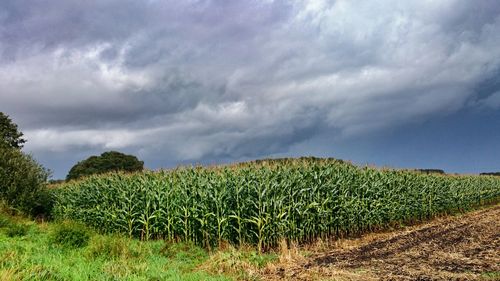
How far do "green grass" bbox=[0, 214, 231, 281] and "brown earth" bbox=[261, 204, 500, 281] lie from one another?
2.66 m

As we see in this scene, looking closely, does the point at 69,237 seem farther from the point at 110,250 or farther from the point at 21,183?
the point at 21,183

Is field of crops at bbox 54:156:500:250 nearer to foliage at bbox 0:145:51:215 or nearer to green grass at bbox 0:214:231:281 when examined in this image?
green grass at bbox 0:214:231:281

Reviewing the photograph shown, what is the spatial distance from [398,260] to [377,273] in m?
2.52

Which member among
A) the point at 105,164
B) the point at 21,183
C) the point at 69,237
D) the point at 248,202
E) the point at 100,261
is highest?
the point at 105,164

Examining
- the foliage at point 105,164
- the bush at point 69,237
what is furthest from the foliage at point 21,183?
the foliage at point 105,164

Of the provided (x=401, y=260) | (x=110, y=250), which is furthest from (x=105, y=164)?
(x=401, y=260)

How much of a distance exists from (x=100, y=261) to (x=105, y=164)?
2390 inches

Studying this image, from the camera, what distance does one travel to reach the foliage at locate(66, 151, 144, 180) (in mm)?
70000

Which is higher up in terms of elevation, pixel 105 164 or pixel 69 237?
pixel 105 164

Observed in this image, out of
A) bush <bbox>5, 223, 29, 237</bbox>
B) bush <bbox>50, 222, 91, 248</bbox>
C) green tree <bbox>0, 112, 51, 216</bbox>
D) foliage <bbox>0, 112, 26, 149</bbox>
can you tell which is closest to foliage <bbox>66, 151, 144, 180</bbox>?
foliage <bbox>0, 112, 26, 149</bbox>

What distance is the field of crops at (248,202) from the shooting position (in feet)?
58.2

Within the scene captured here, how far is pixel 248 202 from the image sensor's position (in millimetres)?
17766

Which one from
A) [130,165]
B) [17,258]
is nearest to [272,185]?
[17,258]

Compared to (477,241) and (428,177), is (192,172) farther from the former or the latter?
(428,177)
